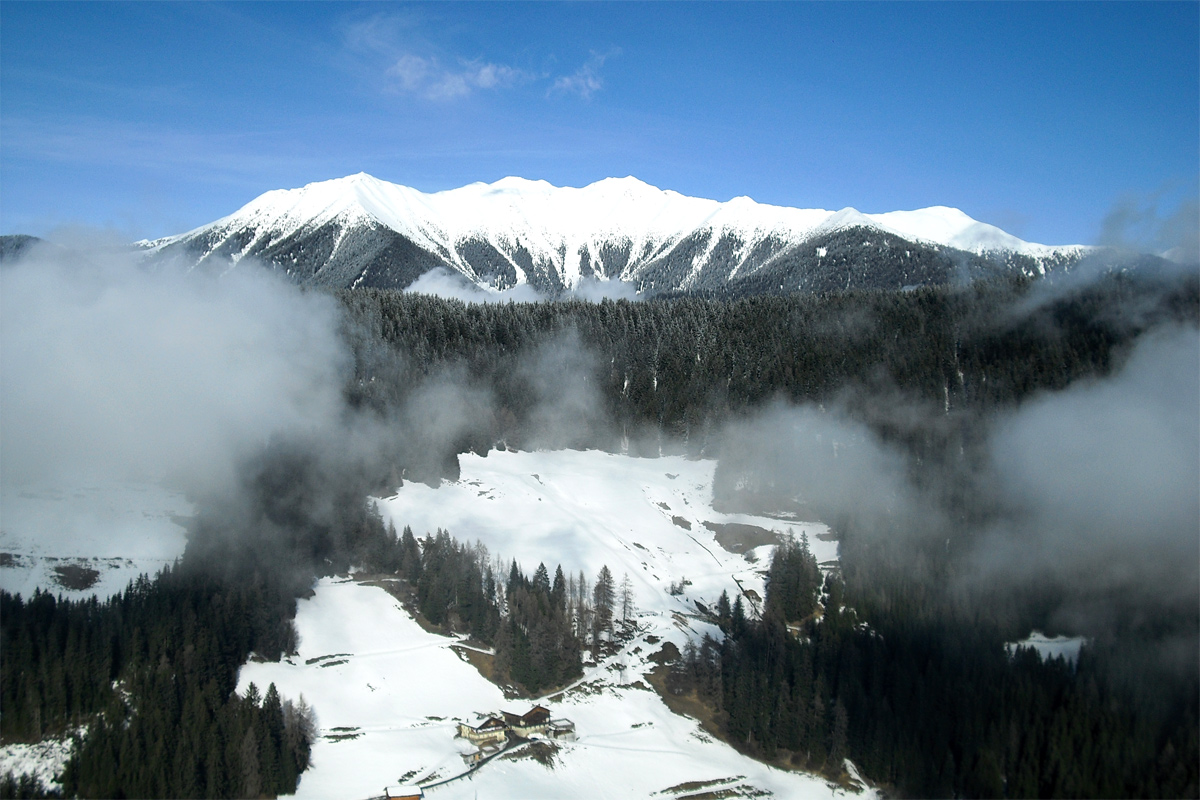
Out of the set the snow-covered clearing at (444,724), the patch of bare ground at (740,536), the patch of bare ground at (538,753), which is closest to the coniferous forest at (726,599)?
the snow-covered clearing at (444,724)

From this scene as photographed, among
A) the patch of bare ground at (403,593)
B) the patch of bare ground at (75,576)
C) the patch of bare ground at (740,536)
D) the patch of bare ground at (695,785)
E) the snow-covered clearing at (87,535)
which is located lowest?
the patch of bare ground at (695,785)

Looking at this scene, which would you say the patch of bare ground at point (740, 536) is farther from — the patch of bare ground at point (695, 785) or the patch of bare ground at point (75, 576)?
the patch of bare ground at point (75, 576)

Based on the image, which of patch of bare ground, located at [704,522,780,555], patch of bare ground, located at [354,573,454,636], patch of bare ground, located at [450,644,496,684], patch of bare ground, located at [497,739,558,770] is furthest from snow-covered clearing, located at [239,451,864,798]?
patch of bare ground, located at [704,522,780,555]

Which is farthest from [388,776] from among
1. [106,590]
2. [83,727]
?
[106,590]

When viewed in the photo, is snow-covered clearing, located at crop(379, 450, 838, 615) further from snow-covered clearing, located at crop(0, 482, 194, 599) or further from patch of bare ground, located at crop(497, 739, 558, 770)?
patch of bare ground, located at crop(497, 739, 558, 770)

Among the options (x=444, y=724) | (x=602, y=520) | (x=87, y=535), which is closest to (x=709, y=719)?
(x=444, y=724)

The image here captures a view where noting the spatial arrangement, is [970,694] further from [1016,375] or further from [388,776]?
[1016,375]

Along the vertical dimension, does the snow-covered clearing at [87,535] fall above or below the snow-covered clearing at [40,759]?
above
